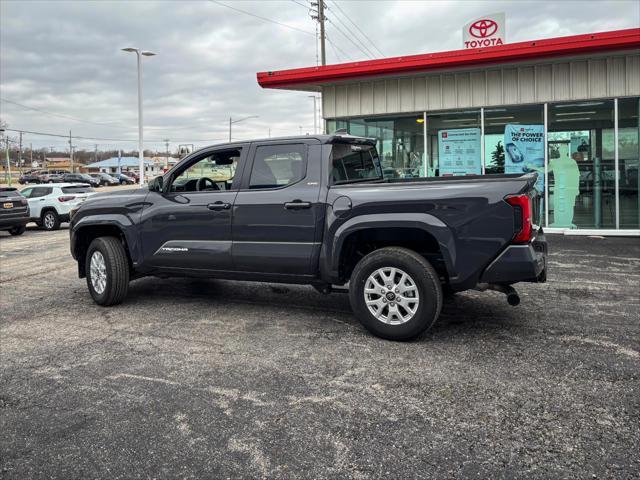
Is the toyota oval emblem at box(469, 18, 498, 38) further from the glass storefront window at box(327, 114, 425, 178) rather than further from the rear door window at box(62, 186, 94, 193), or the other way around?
the rear door window at box(62, 186, 94, 193)

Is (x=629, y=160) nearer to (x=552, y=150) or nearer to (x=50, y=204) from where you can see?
(x=552, y=150)

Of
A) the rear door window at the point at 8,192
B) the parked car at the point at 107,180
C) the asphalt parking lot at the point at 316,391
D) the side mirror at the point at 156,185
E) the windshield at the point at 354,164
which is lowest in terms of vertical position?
the asphalt parking lot at the point at 316,391

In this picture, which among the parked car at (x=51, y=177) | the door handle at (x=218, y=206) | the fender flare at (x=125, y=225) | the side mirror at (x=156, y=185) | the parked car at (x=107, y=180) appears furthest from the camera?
the parked car at (x=107, y=180)

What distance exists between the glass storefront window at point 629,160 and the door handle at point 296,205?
30.6 feet

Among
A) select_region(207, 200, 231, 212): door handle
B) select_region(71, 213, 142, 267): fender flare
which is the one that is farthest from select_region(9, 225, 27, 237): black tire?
select_region(207, 200, 231, 212): door handle

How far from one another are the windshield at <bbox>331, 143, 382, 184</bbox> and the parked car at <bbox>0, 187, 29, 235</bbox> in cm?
1380

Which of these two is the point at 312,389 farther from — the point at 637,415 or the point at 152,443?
the point at 637,415

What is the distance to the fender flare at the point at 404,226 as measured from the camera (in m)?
4.83

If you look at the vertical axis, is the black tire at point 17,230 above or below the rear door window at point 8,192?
below

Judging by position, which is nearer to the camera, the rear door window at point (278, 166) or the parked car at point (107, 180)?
the rear door window at point (278, 166)

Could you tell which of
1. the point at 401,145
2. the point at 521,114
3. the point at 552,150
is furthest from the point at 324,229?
the point at 552,150

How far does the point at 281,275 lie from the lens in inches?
224

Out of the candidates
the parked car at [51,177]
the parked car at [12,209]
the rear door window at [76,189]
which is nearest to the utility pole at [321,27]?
the rear door window at [76,189]

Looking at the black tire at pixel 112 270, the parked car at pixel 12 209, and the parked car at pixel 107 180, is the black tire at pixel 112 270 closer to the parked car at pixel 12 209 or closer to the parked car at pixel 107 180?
the parked car at pixel 12 209
